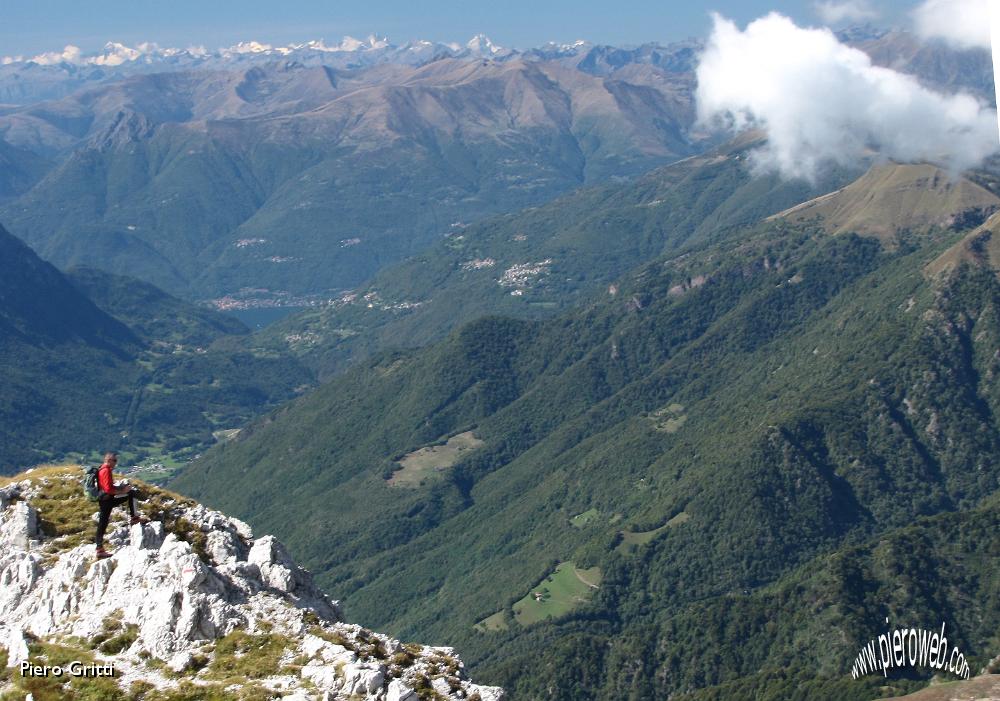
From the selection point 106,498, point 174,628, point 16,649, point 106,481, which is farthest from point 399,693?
point 106,481

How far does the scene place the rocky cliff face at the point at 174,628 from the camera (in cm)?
6512

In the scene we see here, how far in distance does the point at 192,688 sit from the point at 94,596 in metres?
11.3

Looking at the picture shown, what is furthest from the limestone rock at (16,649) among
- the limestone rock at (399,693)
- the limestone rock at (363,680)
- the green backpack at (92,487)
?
the limestone rock at (399,693)

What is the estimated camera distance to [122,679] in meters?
65.9

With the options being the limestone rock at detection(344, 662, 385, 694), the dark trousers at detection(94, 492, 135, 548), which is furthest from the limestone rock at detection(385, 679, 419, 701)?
the dark trousers at detection(94, 492, 135, 548)

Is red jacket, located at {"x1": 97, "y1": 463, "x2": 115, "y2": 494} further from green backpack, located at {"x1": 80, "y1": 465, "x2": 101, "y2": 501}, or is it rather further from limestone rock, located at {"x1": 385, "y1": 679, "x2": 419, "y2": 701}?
limestone rock, located at {"x1": 385, "y1": 679, "x2": 419, "y2": 701}

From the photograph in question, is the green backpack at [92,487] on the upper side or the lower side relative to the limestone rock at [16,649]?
upper

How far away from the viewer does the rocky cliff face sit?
6512 cm

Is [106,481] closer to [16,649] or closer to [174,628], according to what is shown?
[174,628]

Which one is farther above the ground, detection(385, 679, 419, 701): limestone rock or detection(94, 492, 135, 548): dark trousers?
detection(94, 492, 135, 548): dark trousers

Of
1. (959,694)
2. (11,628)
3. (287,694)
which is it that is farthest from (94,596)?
(959,694)

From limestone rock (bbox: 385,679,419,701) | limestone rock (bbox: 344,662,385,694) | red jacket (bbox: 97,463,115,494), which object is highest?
red jacket (bbox: 97,463,115,494)

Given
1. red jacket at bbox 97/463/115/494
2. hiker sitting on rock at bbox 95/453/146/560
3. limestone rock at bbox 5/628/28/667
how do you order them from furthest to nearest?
1. red jacket at bbox 97/463/115/494
2. hiker sitting on rock at bbox 95/453/146/560
3. limestone rock at bbox 5/628/28/667

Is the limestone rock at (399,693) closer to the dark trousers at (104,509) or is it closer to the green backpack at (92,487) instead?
the dark trousers at (104,509)
